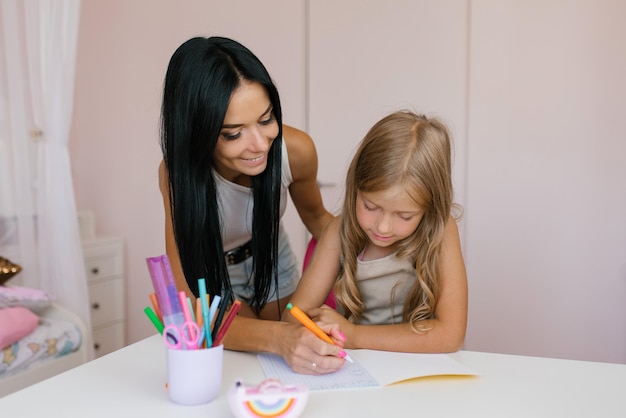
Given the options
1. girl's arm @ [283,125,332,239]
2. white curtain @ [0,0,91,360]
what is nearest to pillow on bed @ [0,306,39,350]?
white curtain @ [0,0,91,360]

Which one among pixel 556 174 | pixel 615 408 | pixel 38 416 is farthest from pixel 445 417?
pixel 556 174

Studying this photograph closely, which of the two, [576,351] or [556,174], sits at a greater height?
[556,174]

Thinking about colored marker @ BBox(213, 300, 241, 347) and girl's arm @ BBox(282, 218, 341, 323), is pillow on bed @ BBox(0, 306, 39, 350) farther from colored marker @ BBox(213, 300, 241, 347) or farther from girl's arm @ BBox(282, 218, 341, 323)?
colored marker @ BBox(213, 300, 241, 347)

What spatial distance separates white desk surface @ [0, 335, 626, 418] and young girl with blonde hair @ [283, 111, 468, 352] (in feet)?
0.51

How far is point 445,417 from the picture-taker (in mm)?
721

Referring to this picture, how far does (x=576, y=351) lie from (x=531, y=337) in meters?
0.15

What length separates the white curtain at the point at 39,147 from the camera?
2.01 meters

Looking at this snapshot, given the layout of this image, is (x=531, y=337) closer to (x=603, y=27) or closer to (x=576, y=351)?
(x=576, y=351)

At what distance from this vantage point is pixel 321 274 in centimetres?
122

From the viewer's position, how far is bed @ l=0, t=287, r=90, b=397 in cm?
166

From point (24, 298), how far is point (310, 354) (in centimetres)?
125

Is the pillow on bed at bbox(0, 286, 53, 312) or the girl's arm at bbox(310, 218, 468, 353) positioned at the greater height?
the girl's arm at bbox(310, 218, 468, 353)

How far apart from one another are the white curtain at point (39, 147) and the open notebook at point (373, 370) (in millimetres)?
1326

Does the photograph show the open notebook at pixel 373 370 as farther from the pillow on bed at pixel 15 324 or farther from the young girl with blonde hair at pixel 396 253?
the pillow on bed at pixel 15 324
